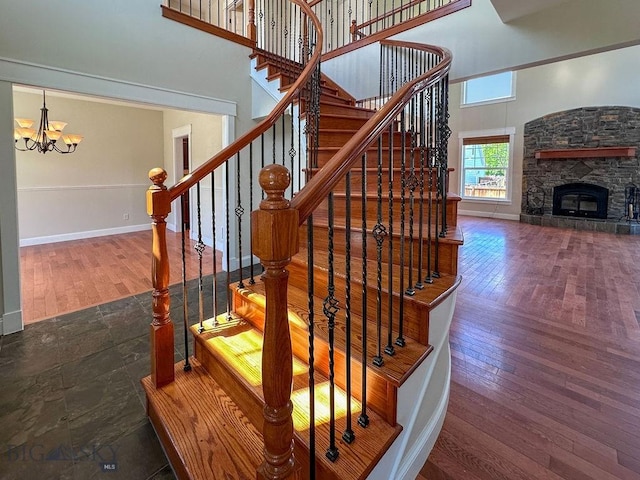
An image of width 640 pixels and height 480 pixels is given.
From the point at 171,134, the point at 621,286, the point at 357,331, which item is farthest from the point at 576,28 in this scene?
the point at 171,134

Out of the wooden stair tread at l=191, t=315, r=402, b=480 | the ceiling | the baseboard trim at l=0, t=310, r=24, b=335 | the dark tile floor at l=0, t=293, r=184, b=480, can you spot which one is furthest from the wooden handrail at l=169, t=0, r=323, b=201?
the baseboard trim at l=0, t=310, r=24, b=335

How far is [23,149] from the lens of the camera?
5.34m

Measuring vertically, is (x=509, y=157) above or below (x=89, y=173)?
above

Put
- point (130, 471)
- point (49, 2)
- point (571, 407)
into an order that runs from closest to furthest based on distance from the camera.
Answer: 1. point (130, 471)
2. point (571, 407)
3. point (49, 2)

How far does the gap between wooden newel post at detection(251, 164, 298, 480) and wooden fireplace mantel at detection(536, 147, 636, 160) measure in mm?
8662

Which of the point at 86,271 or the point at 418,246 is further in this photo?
the point at 86,271

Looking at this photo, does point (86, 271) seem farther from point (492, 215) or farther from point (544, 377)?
point (492, 215)

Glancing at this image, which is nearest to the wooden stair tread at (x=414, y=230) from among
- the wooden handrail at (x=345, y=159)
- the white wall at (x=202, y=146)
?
the wooden handrail at (x=345, y=159)

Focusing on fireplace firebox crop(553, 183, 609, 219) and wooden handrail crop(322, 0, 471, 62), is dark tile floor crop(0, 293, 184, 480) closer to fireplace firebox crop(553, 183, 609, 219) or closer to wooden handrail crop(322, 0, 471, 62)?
wooden handrail crop(322, 0, 471, 62)

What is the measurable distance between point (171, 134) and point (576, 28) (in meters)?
6.24

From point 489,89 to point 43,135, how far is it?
30.9ft

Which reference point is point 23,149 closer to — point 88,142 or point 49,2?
point 88,142

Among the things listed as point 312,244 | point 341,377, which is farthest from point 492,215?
point 312,244

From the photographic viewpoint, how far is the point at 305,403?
1.30 meters
